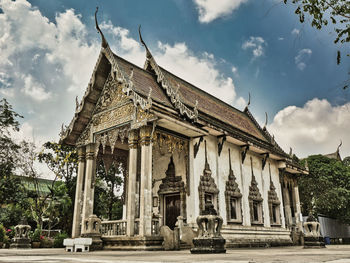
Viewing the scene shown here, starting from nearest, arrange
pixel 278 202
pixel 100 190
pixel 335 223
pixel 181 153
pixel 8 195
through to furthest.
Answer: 1. pixel 181 153
2. pixel 278 202
3. pixel 8 195
4. pixel 100 190
5. pixel 335 223

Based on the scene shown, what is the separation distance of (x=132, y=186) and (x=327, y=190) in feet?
63.0

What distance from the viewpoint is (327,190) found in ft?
79.2

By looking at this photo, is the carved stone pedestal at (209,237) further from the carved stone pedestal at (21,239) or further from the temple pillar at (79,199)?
the carved stone pedestal at (21,239)

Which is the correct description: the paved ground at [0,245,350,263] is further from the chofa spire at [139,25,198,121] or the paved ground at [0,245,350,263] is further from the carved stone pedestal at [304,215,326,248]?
the chofa spire at [139,25,198,121]

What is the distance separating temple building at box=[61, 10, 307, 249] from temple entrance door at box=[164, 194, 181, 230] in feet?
0.12

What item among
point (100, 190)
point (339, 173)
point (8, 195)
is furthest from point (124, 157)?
point (339, 173)

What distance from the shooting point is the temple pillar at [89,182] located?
11.3 metres

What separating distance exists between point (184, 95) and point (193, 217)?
212 inches

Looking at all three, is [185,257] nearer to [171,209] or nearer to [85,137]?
[171,209]

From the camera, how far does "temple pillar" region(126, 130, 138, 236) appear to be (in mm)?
9578

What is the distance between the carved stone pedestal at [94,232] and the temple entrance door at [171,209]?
2.81 metres

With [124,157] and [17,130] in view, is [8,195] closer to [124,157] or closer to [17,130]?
[17,130]

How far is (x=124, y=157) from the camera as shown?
1384cm

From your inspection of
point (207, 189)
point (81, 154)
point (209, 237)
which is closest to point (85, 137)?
point (81, 154)
